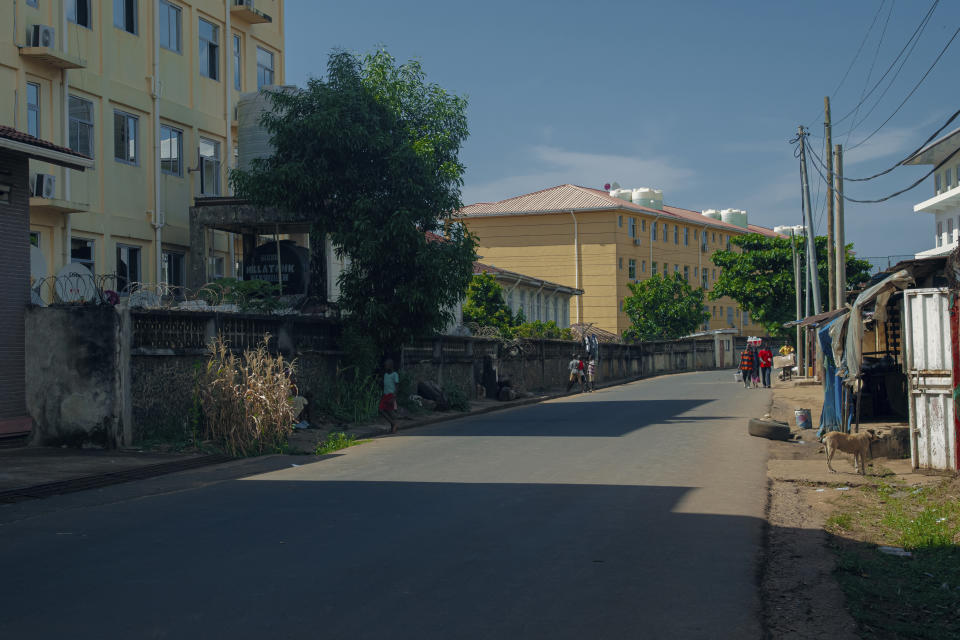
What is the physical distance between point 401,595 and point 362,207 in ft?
52.1

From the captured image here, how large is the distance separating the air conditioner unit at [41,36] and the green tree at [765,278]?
54.3 metres

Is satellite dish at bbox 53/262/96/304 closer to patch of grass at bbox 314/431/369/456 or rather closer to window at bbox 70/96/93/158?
patch of grass at bbox 314/431/369/456

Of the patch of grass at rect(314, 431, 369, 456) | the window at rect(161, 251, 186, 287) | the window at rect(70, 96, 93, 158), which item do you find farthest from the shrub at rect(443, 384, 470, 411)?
the window at rect(70, 96, 93, 158)

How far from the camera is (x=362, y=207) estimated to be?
21.0 meters

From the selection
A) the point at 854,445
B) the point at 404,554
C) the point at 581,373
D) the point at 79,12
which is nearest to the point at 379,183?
the point at 79,12

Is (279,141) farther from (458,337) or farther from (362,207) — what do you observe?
(458,337)

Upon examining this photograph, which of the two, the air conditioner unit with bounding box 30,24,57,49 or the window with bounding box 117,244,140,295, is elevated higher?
the air conditioner unit with bounding box 30,24,57,49

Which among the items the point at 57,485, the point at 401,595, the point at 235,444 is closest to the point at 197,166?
the point at 235,444

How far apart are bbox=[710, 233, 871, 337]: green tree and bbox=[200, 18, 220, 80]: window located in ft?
156

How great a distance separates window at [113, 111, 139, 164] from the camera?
23.3 meters

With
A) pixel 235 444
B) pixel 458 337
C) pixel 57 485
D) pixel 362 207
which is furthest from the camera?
pixel 458 337

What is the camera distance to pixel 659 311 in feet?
236

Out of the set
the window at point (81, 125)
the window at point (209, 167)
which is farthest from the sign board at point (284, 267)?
the window at point (81, 125)

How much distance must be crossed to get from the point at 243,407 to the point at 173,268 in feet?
38.9
